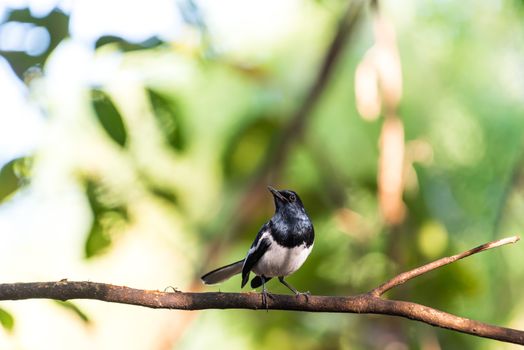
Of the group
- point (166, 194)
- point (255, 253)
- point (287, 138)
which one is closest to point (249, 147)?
point (287, 138)

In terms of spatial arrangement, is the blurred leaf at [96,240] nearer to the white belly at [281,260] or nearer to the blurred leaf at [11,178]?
the blurred leaf at [11,178]

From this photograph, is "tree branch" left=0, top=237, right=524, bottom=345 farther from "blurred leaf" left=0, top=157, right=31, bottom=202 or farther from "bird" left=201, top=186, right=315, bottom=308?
"bird" left=201, top=186, right=315, bottom=308

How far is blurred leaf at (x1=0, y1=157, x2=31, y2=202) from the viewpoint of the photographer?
174 centimetres

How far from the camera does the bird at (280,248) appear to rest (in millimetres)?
2652

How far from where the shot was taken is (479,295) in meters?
3.31

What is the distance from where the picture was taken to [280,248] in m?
2.69

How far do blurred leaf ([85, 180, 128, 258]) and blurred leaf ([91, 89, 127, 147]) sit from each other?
1.14ft

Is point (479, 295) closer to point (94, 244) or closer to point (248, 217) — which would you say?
point (248, 217)

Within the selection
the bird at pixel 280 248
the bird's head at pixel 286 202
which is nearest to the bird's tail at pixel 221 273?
the bird at pixel 280 248

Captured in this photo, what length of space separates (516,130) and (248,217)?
1456mm

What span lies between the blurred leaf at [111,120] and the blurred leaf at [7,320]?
536 mm

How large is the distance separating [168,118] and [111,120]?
311 millimetres

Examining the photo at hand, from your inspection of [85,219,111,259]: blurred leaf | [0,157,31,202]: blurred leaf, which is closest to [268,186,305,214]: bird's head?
[85,219,111,259]: blurred leaf

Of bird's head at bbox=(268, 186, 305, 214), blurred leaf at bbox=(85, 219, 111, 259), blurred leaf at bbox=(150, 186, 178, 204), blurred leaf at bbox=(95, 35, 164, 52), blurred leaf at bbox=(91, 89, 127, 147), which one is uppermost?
blurred leaf at bbox=(95, 35, 164, 52)
